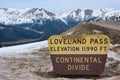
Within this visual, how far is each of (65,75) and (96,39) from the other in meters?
1.73

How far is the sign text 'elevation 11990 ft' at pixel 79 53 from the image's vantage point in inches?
593

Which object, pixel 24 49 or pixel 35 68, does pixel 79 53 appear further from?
pixel 24 49

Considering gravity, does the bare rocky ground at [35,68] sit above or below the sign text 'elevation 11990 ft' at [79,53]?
below

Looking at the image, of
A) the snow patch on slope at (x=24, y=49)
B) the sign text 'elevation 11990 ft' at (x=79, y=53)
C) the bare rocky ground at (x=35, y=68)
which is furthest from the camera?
the snow patch on slope at (x=24, y=49)

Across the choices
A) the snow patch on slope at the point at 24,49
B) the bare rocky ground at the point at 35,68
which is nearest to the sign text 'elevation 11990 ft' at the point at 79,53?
the bare rocky ground at the point at 35,68

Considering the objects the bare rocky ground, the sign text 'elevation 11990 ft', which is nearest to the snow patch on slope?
the bare rocky ground

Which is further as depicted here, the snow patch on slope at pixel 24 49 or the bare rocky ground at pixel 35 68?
the snow patch on slope at pixel 24 49

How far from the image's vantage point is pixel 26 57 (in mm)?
18734

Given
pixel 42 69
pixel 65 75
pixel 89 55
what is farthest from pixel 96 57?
pixel 42 69

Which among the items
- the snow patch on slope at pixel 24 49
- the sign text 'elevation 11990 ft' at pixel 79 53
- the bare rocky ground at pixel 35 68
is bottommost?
the snow patch on slope at pixel 24 49

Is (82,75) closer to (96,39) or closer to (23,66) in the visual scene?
(96,39)

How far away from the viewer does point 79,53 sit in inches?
598

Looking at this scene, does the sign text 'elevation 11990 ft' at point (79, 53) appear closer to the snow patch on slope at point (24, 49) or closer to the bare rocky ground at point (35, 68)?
the bare rocky ground at point (35, 68)

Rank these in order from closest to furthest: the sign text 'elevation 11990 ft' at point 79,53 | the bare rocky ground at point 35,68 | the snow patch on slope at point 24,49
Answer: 1. the bare rocky ground at point 35,68
2. the sign text 'elevation 11990 ft' at point 79,53
3. the snow patch on slope at point 24,49
